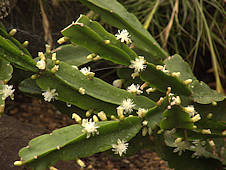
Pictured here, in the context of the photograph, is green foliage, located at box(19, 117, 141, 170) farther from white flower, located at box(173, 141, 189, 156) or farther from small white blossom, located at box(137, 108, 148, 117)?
white flower, located at box(173, 141, 189, 156)

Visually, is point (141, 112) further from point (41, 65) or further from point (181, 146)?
point (41, 65)

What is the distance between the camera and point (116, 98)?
0.94m

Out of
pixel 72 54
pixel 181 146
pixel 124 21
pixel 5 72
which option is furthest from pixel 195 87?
pixel 5 72

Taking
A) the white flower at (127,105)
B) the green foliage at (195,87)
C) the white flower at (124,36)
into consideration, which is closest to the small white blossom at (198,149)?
the green foliage at (195,87)

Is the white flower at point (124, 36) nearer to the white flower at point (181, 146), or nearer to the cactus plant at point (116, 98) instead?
A: the cactus plant at point (116, 98)

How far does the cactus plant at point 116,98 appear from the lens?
0.81 m

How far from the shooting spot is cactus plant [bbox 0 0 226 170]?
81cm

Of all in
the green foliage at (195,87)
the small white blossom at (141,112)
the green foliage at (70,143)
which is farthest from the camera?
the green foliage at (195,87)

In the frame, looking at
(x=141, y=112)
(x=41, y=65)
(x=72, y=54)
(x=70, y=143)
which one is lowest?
(x=70, y=143)

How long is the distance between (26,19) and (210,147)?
100cm

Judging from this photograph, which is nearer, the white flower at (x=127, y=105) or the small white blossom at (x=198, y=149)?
the white flower at (x=127, y=105)

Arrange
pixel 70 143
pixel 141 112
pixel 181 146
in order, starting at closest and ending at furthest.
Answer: pixel 70 143 < pixel 141 112 < pixel 181 146

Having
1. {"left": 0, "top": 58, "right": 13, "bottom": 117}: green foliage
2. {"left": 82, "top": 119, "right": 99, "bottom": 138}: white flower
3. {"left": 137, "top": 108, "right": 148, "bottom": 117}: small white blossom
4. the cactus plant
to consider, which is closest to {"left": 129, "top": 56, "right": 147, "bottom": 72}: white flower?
the cactus plant

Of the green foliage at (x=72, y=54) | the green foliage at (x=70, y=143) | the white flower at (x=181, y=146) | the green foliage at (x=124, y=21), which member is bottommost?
the green foliage at (x=70, y=143)
